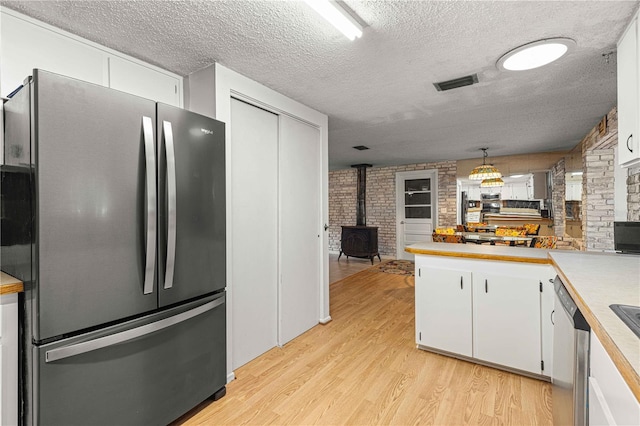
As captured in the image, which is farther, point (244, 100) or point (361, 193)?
point (361, 193)

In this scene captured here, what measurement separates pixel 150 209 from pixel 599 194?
473 centimetres

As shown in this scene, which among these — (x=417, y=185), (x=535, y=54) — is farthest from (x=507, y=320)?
(x=417, y=185)

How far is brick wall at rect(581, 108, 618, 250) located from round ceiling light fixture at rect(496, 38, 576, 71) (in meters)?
2.09

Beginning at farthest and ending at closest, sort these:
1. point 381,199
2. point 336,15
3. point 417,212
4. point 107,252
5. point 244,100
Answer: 1. point 381,199
2. point 417,212
3. point 244,100
4. point 336,15
5. point 107,252

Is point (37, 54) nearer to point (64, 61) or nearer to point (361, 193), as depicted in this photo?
point (64, 61)

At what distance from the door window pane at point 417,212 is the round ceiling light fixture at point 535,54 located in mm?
4866

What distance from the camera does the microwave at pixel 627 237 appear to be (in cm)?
198

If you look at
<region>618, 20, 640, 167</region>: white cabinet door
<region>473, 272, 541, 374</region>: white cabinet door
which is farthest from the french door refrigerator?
<region>618, 20, 640, 167</region>: white cabinet door

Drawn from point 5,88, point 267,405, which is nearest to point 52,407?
point 267,405

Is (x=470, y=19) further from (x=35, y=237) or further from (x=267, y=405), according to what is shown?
(x=267, y=405)

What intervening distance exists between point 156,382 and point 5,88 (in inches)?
67.4

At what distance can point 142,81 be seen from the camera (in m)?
2.09

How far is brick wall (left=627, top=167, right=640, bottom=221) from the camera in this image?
2.61 meters

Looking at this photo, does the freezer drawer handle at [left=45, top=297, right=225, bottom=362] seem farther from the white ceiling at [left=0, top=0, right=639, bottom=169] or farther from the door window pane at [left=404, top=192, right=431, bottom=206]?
the door window pane at [left=404, top=192, right=431, bottom=206]
